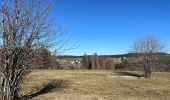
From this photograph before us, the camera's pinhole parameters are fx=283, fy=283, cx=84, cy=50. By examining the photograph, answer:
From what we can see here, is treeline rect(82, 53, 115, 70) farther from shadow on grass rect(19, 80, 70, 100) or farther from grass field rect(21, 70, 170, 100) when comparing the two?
shadow on grass rect(19, 80, 70, 100)

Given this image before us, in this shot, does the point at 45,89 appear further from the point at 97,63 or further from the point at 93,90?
the point at 97,63

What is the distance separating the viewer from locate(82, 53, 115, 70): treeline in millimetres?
55719

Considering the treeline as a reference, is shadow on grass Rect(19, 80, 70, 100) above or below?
below

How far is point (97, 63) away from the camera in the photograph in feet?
185

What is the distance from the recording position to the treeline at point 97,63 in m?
55.7

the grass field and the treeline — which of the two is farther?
the treeline

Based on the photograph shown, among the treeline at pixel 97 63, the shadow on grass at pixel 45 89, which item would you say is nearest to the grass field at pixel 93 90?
the shadow on grass at pixel 45 89

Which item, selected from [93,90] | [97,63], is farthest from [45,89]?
[97,63]

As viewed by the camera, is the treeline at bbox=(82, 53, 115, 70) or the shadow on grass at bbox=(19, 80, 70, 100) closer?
the shadow on grass at bbox=(19, 80, 70, 100)

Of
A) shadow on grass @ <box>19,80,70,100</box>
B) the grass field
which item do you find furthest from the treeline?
shadow on grass @ <box>19,80,70,100</box>

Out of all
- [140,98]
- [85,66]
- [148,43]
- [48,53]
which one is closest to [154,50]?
[148,43]

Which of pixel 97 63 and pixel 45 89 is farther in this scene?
pixel 97 63

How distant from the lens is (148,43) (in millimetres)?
31453

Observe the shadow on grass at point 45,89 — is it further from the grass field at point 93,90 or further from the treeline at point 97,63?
the treeline at point 97,63
